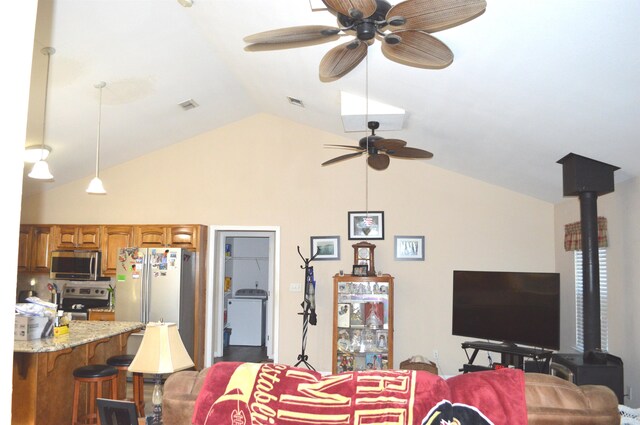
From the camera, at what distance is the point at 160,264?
6.34 m

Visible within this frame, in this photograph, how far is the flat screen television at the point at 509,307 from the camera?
5.16 meters

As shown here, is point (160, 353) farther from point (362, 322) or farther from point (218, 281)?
point (218, 281)

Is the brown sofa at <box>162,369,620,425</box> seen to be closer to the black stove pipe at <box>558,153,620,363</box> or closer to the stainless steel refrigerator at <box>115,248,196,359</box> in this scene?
the black stove pipe at <box>558,153,620,363</box>

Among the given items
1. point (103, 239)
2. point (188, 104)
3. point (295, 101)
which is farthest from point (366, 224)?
point (103, 239)

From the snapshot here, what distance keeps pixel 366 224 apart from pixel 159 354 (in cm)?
440

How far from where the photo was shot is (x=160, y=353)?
8.77ft

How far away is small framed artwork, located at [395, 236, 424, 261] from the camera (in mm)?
6656

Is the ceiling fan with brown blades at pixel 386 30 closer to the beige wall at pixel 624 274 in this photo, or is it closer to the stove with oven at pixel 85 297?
the beige wall at pixel 624 274

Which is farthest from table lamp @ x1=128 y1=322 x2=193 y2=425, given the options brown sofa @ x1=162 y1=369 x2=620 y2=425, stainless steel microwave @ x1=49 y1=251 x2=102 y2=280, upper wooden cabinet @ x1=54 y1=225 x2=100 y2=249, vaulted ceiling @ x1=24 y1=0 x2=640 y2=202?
upper wooden cabinet @ x1=54 y1=225 x2=100 y2=249

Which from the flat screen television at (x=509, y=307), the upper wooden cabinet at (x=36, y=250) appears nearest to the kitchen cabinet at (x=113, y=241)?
the upper wooden cabinet at (x=36, y=250)

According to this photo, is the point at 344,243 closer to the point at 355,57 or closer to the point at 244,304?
the point at 244,304

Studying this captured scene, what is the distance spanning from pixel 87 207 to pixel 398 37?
6173 millimetres

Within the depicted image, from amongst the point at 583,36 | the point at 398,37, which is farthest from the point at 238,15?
the point at 583,36

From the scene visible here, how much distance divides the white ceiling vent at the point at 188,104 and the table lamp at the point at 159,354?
3.85 m
